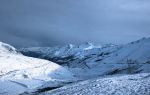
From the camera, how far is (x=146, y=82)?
126ft

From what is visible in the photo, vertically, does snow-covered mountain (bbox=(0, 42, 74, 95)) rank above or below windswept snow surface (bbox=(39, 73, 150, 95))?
above

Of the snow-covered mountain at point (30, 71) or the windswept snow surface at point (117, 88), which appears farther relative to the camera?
the snow-covered mountain at point (30, 71)

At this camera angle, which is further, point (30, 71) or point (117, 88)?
point (30, 71)

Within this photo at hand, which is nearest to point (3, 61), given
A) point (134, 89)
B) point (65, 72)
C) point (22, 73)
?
point (22, 73)

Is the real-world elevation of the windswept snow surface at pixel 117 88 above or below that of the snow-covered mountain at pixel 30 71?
below

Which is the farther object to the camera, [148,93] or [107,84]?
[107,84]

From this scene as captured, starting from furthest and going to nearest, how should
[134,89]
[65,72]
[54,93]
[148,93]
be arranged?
[65,72] → [54,93] → [134,89] → [148,93]

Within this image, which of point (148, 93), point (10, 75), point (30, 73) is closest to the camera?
point (148, 93)

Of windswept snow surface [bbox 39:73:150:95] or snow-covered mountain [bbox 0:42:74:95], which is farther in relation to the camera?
snow-covered mountain [bbox 0:42:74:95]

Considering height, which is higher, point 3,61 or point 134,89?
point 3,61

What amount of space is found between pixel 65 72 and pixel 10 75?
29244 millimetres

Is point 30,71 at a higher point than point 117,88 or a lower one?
higher

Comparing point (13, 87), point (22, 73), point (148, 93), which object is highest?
point (22, 73)

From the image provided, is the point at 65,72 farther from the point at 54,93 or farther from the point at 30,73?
the point at 54,93
